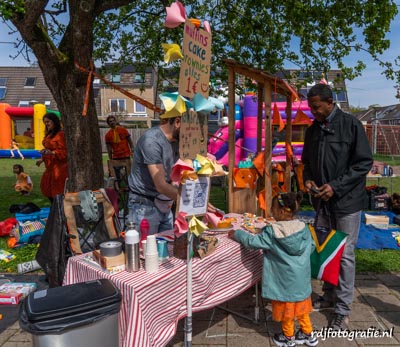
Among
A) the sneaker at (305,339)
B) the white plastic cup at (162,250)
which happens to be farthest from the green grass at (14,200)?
the sneaker at (305,339)

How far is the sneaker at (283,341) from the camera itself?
→ 287 cm

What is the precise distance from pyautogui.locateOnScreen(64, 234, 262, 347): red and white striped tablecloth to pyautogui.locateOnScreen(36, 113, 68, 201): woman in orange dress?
369 centimetres

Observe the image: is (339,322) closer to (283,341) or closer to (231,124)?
(283,341)

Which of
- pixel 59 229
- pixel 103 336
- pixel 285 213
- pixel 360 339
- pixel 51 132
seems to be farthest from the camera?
pixel 51 132

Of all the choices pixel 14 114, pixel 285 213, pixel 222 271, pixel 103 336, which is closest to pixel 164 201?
pixel 222 271

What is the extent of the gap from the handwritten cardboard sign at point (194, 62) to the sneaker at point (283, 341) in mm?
1859

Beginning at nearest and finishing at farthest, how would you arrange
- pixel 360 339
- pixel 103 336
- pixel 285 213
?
pixel 103 336 < pixel 285 213 < pixel 360 339

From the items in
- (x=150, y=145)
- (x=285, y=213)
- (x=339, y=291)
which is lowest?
(x=339, y=291)

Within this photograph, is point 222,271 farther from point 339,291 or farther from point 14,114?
point 14,114

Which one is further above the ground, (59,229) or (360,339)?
(59,229)

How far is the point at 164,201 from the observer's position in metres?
3.11

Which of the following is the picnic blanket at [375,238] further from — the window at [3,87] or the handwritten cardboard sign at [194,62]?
the window at [3,87]

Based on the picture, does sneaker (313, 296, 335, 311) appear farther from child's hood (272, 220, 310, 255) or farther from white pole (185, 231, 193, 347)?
white pole (185, 231, 193, 347)

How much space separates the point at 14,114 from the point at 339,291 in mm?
19108
